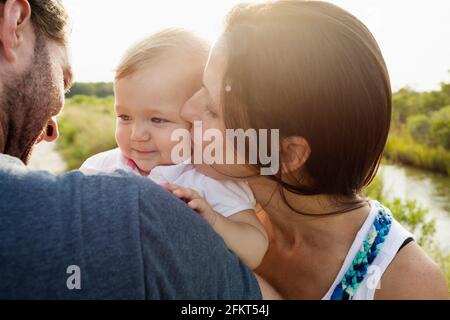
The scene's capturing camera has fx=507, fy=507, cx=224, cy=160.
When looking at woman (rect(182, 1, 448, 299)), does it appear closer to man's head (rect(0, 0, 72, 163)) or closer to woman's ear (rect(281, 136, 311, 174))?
woman's ear (rect(281, 136, 311, 174))

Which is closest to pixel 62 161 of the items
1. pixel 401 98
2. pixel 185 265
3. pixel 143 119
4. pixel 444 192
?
pixel 401 98

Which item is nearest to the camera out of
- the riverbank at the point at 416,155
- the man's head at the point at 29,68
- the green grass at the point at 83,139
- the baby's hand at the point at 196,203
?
the baby's hand at the point at 196,203

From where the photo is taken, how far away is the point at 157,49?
194 cm

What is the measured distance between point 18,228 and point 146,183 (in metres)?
0.30

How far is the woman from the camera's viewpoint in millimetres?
1571

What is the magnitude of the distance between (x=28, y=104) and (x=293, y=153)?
879 mm

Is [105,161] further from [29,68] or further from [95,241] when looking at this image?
[95,241]

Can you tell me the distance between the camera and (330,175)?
1762mm

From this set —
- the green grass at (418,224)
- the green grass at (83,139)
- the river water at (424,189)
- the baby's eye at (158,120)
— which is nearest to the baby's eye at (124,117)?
the baby's eye at (158,120)

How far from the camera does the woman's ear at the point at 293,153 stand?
1674 millimetres

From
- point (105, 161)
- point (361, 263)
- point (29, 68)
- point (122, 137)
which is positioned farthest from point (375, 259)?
point (29, 68)

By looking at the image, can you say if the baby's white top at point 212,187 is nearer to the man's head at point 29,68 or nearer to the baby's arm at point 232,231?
the baby's arm at point 232,231
